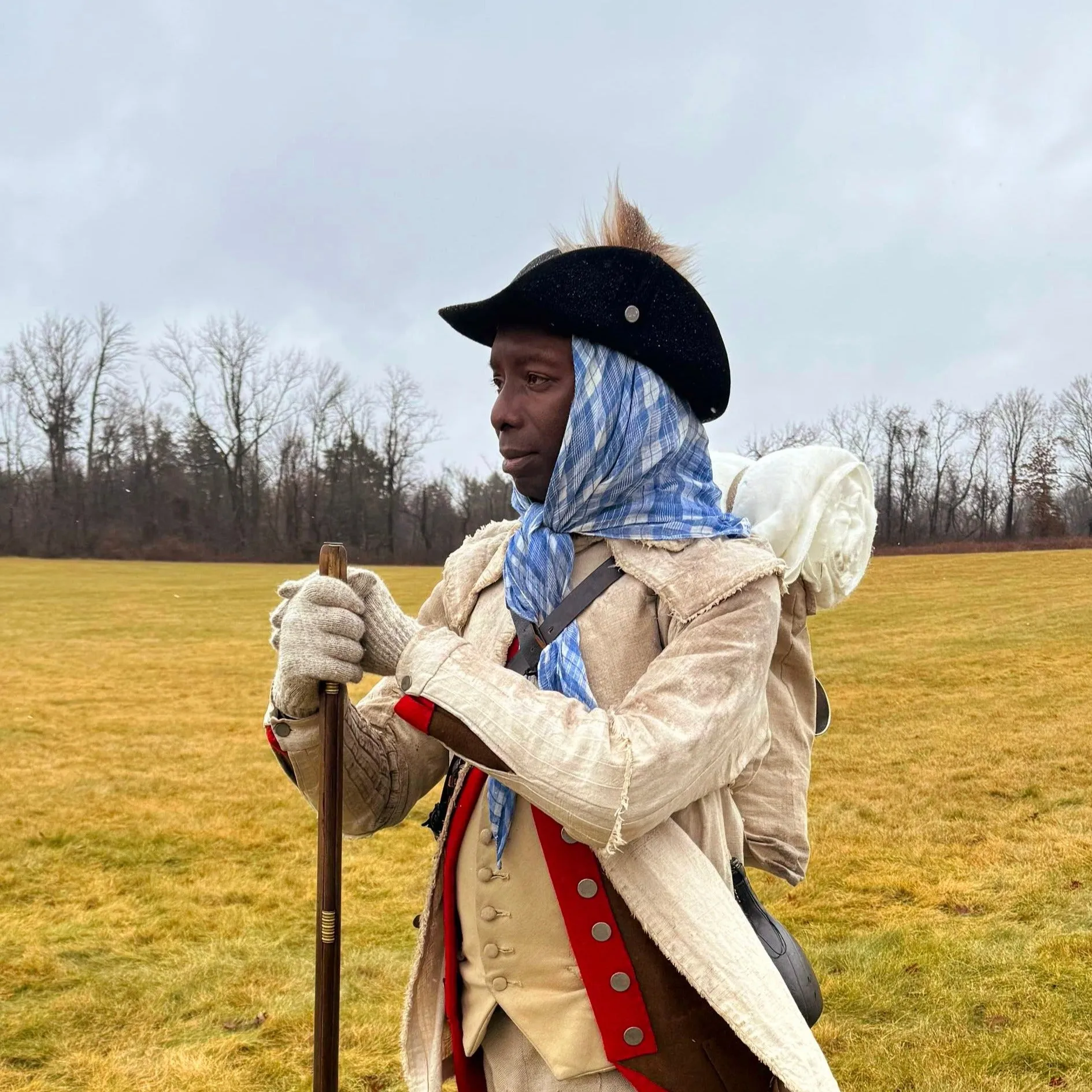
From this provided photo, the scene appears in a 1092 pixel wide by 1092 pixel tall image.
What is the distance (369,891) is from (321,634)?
5268 mm

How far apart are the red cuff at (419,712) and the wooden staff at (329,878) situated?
239mm

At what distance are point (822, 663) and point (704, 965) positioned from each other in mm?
13953

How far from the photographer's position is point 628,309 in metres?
1.65

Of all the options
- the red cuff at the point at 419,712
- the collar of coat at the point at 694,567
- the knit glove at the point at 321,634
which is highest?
the collar of coat at the point at 694,567

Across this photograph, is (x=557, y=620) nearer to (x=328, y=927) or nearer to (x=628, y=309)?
(x=628, y=309)

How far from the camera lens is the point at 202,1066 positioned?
160 inches

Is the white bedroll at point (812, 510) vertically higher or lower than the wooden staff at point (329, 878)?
higher

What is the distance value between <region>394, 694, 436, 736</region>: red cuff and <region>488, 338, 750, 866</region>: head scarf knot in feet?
0.68

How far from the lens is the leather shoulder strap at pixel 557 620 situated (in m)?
1.66

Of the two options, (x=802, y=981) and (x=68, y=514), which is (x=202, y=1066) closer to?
(x=802, y=981)

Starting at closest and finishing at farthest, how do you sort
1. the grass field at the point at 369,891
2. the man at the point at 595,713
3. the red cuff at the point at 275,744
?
the man at the point at 595,713 < the red cuff at the point at 275,744 < the grass field at the point at 369,891

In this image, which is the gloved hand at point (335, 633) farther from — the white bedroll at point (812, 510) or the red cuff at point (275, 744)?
the white bedroll at point (812, 510)

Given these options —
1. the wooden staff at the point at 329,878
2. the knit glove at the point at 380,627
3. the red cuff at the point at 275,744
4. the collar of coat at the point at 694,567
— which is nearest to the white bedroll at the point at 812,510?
the collar of coat at the point at 694,567

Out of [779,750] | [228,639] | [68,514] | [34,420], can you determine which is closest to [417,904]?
[779,750]
